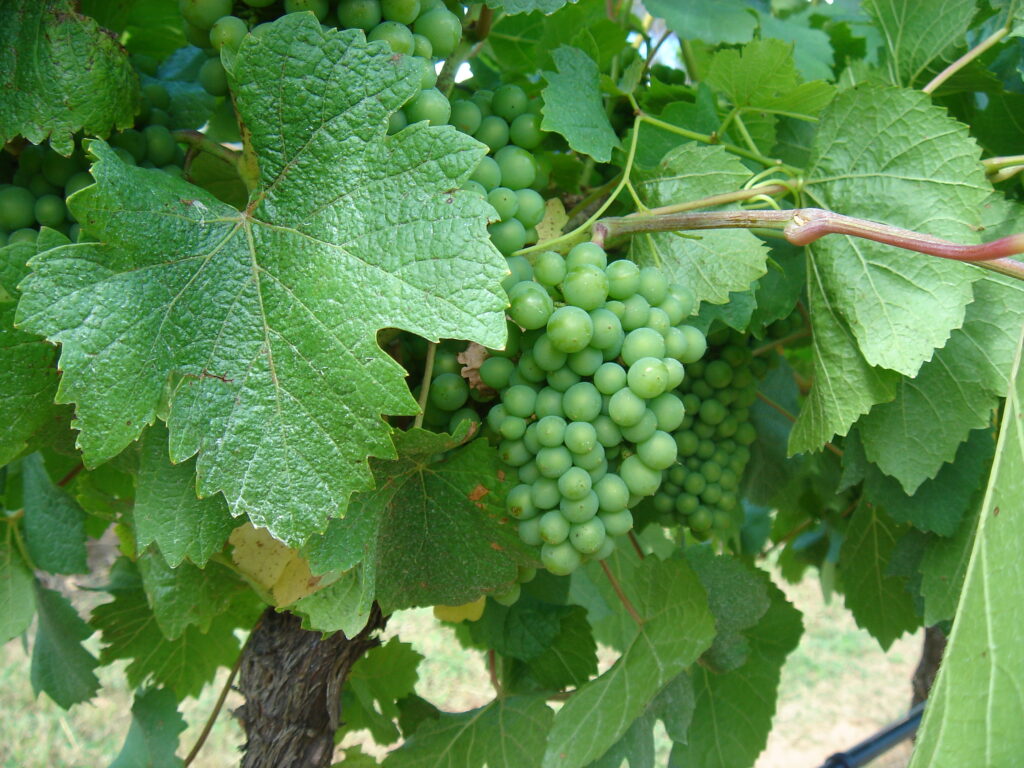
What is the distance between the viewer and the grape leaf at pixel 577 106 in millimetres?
707

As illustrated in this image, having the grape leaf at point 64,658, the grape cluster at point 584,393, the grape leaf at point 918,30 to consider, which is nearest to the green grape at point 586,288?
the grape cluster at point 584,393

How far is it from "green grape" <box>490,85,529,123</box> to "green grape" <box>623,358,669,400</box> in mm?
261

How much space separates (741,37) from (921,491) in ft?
1.78

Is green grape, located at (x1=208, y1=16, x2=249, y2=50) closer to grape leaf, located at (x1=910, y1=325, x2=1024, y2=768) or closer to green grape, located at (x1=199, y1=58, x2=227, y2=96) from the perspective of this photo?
green grape, located at (x1=199, y1=58, x2=227, y2=96)

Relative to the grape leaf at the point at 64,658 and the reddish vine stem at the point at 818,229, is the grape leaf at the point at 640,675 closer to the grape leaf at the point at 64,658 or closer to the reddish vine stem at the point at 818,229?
the reddish vine stem at the point at 818,229

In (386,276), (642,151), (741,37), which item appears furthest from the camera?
(741,37)

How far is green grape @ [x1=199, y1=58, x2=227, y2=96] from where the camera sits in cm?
66

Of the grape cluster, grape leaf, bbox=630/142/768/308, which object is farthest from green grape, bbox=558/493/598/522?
grape leaf, bbox=630/142/768/308

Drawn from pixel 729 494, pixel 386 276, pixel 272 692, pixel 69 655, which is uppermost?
pixel 386 276

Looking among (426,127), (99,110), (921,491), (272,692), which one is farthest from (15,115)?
(921,491)

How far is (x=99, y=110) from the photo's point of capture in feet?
2.08

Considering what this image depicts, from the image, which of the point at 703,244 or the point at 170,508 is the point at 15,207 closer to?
the point at 170,508

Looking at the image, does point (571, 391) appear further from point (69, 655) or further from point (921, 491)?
point (69, 655)

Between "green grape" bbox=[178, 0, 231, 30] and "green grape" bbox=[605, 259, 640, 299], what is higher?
"green grape" bbox=[178, 0, 231, 30]
